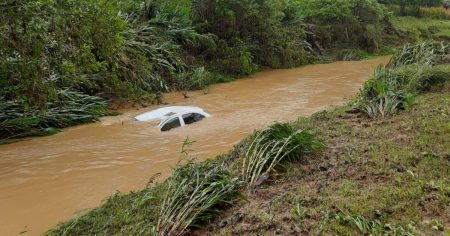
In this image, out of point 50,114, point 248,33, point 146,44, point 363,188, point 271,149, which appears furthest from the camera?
point 248,33

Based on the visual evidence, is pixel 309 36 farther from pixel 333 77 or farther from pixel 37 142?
pixel 37 142

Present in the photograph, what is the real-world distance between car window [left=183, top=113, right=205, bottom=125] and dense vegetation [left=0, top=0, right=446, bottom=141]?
1916mm

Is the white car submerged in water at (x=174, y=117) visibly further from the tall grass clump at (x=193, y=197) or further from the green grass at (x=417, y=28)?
the green grass at (x=417, y=28)

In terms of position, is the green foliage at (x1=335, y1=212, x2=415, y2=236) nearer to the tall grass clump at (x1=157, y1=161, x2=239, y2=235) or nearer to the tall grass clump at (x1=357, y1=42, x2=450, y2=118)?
the tall grass clump at (x1=157, y1=161, x2=239, y2=235)

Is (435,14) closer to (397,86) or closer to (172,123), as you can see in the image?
(397,86)

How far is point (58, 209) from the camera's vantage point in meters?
5.48

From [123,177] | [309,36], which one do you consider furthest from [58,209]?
[309,36]

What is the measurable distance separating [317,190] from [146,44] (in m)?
11.1

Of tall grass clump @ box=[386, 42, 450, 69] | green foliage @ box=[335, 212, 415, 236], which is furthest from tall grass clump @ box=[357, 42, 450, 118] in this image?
green foliage @ box=[335, 212, 415, 236]

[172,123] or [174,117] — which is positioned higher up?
[174,117]

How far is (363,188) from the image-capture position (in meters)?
4.17

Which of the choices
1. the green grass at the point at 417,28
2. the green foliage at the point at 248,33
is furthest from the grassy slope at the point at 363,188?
the green grass at the point at 417,28

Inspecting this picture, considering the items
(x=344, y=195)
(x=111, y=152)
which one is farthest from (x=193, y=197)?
(x=111, y=152)

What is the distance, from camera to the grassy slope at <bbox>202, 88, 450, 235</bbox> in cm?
356
